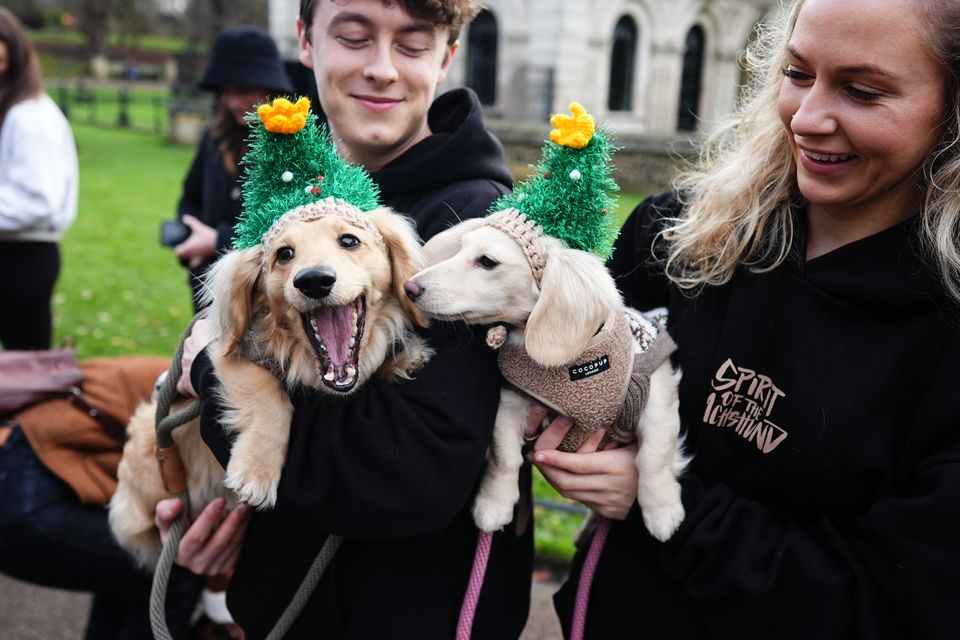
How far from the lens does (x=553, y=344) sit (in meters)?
2.00

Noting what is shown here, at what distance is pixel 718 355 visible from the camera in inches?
81.2

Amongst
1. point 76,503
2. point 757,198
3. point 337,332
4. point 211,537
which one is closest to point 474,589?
point 337,332

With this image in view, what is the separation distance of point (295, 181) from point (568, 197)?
2.49 ft

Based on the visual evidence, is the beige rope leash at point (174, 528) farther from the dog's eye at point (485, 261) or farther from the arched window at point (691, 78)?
the arched window at point (691, 78)

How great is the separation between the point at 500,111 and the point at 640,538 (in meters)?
23.6

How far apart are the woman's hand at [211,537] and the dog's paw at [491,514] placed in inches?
28.0

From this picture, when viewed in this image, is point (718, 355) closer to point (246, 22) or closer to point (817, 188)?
point (817, 188)

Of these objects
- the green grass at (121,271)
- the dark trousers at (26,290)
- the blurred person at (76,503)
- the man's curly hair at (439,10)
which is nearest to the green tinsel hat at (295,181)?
the man's curly hair at (439,10)

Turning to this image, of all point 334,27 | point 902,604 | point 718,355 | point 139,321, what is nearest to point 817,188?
point 718,355

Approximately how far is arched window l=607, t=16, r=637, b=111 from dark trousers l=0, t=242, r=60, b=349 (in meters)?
24.4

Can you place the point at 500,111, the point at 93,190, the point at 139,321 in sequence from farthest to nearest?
1. the point at 500,111
2. the point at 93,190
3. the point at 139,321

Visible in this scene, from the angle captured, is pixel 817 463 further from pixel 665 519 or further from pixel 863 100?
pixel 863 100

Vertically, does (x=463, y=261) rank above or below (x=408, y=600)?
above

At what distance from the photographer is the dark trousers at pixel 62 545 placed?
9.11 feet
